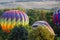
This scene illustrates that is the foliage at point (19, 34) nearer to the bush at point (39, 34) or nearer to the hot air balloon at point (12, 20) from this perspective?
the bush at point (39, 34)

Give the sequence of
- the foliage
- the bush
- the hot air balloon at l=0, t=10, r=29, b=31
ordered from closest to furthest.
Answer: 1. the bush
2. the foliage
3. the hot air balloon at l=0, t=10, r=29, b=31

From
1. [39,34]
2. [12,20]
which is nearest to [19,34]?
[39,34]

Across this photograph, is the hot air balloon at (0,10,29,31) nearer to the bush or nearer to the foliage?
the foliage

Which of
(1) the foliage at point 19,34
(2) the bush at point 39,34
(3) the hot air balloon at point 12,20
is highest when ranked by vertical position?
(2) the bush at point 39,34

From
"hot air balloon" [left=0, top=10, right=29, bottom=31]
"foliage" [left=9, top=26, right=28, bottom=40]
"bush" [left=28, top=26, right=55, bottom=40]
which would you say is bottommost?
"hot air balloon" [left=0, top=10, right=29, bottom=31]

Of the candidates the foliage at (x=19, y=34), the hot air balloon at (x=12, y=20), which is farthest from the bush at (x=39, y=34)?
the hot air balloon at (x=12, y=20)

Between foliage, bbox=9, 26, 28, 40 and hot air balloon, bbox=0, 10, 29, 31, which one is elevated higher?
foliage, bbox=9, 26, 28, 40

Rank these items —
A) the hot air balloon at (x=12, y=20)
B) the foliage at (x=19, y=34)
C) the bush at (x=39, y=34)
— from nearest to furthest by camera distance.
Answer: the bush at (x=39, y=34) → the foliage at (x=19, y=34) → the hot air balloon at (x=12, y=20)

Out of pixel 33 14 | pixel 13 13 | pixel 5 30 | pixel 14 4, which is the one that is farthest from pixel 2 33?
pixel 14 4

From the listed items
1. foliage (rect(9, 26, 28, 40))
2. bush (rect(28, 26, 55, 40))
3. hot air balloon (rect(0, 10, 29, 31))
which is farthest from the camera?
hot air balloon (rect(0, 10, 29, 31))

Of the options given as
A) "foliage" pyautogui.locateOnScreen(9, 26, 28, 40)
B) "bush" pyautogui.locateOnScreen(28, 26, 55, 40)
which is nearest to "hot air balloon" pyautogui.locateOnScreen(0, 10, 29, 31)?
"foliage" pyautogui.locateOnScreen(9, 26, 28, 40)

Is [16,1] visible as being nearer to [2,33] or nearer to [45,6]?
[45,6]
